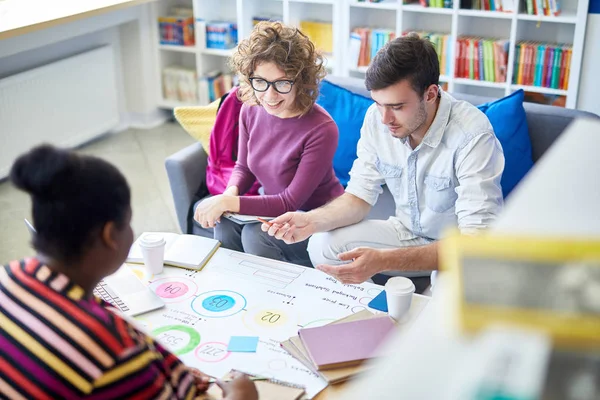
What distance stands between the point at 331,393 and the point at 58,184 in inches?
28.5

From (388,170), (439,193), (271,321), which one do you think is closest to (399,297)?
(271,321)

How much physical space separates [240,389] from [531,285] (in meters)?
1.00

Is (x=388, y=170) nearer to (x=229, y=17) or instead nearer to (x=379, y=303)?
(x=379, y=303)

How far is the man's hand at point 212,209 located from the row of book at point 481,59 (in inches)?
85.0

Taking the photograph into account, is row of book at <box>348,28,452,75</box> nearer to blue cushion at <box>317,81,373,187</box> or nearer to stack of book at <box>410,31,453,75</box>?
stack of book at <box>410,31,453,75</box>

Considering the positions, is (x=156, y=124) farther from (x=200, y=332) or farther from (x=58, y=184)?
(x=58, y=184)

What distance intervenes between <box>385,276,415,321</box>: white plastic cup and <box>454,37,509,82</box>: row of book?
2.56 meters

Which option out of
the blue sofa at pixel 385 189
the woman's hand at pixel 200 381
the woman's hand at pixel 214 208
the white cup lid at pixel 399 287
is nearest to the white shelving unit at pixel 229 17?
the blue sofa at pixel 385 189

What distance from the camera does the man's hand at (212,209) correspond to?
230 centimetres

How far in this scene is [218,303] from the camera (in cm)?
180

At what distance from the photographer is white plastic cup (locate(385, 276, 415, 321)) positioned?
1633mm

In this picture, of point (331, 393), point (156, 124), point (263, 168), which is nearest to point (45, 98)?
point (156, 124)

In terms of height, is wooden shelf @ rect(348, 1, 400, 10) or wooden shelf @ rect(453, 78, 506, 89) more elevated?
wooden shelf @ rect(348, 1, 400, 10)

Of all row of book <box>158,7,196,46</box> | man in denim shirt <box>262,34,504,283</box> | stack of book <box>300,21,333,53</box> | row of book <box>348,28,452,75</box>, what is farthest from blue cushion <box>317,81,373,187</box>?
row of book <box>158,7,196,46</box>
